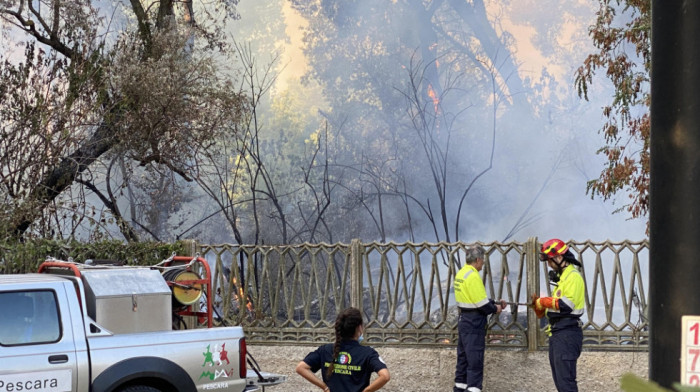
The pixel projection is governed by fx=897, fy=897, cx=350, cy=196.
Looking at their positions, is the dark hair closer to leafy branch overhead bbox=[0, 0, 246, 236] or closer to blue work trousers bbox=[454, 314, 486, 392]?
blue work trousers bbox=[454, 314, 486, 392]

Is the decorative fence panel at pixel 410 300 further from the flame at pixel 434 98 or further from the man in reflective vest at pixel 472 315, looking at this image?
the flame at pixel 434 98

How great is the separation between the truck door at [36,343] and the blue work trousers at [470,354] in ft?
15.3

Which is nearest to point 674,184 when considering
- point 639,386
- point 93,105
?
point 639,386

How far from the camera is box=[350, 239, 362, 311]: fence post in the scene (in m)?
11.6

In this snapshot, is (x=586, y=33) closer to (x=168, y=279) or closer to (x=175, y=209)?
(x=175, y=209)

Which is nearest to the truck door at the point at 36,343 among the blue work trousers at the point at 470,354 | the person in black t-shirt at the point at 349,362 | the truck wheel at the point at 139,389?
the truck wheel at the point at 139,389

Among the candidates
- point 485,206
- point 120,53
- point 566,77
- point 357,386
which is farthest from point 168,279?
point 566,77

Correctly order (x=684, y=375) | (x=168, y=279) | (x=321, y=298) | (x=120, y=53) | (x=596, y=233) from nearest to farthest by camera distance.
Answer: (x=684, y=375) < (x=168, y=279) < (x=321, y=298) < (x=120, y=53) < (x=596, y=233)

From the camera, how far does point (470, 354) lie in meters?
10.1

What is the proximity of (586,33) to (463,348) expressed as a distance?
11020 millimetres

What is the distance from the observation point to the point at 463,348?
10398mm

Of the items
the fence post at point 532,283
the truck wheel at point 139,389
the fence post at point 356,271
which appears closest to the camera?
the truck wheel at point 139,389

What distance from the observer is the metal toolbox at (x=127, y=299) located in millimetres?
7473

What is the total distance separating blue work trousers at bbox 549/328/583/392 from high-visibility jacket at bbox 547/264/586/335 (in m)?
0.09
